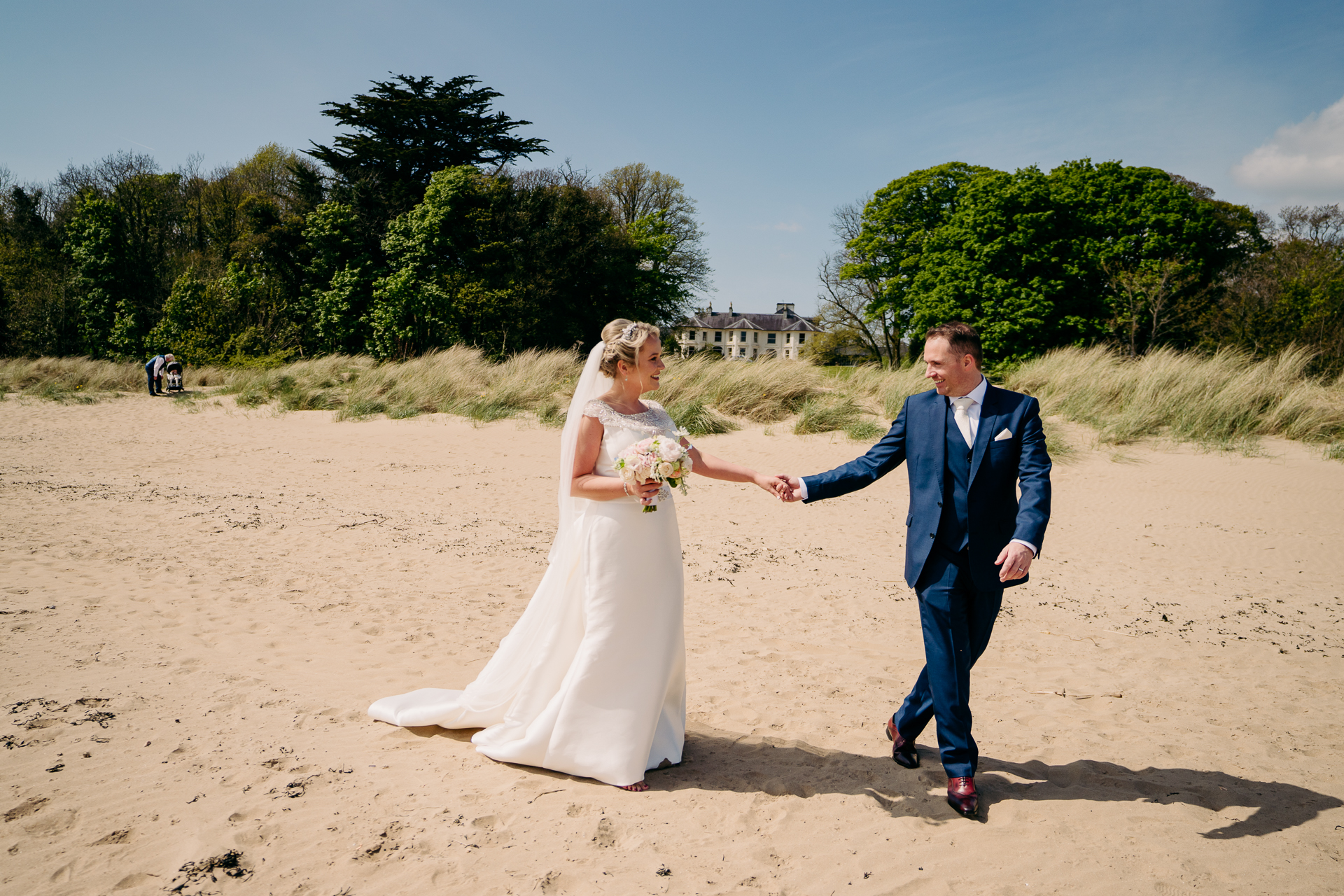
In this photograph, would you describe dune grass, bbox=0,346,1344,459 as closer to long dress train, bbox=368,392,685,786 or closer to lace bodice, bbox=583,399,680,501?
lace bodice, bbox=583,399,680,501

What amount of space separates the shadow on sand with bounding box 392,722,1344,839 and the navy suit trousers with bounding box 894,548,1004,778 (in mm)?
318

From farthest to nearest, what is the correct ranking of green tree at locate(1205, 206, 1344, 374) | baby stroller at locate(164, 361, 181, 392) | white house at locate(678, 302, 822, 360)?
white house at locate(678, 302, 822, 360) < baby stroller at locate(164, 361, 181, 392) < green tree at locate(1205, 206, 1344, 374)

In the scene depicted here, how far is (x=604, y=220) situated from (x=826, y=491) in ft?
105

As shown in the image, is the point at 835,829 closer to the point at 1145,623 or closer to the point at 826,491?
the point at 826,491

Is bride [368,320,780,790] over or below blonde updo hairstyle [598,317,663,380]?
below

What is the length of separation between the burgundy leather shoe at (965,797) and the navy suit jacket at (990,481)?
3.00 ft

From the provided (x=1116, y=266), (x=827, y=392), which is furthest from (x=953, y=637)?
(x=1116, y=266)

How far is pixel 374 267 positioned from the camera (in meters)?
32.8

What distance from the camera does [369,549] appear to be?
27.9 feet

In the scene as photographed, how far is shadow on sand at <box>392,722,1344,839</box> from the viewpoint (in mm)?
3693

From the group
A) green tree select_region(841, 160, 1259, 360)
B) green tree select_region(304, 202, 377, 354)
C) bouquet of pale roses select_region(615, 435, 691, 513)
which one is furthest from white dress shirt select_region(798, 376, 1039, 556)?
green tree select_region(304, 202, 377, 354)

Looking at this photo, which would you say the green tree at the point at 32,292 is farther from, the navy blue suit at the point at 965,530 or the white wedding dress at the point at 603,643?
the navy blue suit at the point at 965,530

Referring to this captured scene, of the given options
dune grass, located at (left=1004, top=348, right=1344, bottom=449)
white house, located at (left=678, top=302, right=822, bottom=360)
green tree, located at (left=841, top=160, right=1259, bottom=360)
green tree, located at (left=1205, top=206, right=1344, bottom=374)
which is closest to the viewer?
dune grass, located at (left=1004, top=348, right=1344, bottom=449)

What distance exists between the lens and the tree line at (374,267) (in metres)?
31.7
